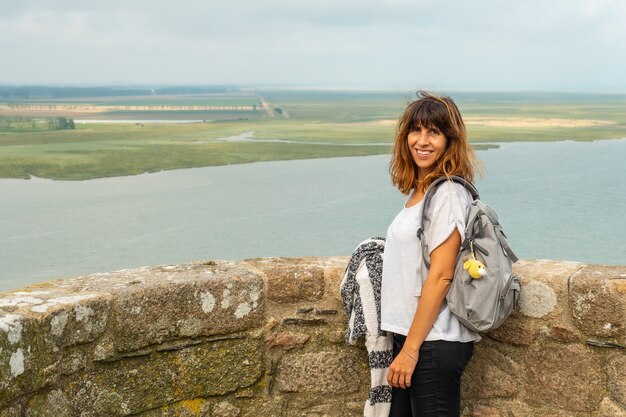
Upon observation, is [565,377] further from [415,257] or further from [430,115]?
[430,115]

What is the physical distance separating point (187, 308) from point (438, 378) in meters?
1.07

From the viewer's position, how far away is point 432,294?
271 cm

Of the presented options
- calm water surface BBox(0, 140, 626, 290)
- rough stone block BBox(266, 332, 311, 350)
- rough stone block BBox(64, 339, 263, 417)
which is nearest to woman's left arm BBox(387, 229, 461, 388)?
rough stone block BBox(266, 332, 311, 350)

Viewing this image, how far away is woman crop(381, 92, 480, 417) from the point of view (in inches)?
107

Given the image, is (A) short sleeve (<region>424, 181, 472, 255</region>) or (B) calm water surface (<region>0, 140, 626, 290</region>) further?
(B) calm water surface (<region>0, 140, 626, 290</region>)

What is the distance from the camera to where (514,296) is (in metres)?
2.92

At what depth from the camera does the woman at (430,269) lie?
8.89ft

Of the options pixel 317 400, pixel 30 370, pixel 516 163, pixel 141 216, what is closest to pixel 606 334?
pixel 317 400

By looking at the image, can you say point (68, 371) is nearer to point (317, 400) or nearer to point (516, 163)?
point (317, 400)

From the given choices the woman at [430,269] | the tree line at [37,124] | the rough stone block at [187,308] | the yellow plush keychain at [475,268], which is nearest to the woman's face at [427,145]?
the woman at [430,269]

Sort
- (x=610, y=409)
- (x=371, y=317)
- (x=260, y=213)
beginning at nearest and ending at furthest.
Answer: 1. (x=371, y=317)
2. (x=610, y=409)
3. (x=260, y=213)

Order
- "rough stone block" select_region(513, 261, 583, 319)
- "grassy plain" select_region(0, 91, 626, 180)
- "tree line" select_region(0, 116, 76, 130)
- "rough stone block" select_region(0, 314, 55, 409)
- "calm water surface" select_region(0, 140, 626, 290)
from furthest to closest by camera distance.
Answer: "tree line" select_region(0, 116, 76, 130) → "grassy plain" select_region(0, 91, 626, 180) → "calm water surface" select_region(0, 140, 626, 290) → "rough stone block" select_region(513, 261, 583, 319) → "rough stone block" select_region(0, 314, 55, 409)

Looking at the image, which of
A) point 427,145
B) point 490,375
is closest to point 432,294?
point 427,145

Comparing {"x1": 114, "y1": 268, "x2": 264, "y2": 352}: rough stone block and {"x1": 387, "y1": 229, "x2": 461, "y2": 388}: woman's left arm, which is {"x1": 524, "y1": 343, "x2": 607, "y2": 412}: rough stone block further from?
{"x1": 114, "y1": 268, "x2": 264, "y2": 352}: rough stone block
